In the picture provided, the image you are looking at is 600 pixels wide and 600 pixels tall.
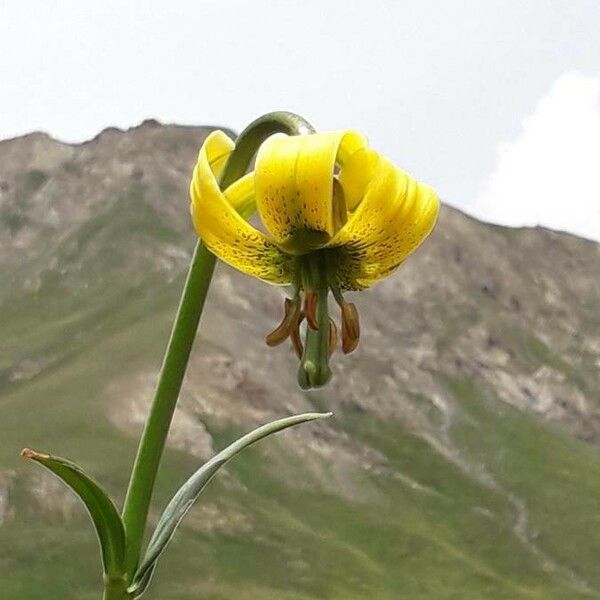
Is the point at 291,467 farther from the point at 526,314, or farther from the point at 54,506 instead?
the point at 526,314

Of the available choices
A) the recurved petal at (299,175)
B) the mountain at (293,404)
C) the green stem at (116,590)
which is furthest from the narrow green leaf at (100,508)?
the mountain at (293,404)

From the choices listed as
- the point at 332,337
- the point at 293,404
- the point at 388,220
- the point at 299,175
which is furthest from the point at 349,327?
the point at 293,404

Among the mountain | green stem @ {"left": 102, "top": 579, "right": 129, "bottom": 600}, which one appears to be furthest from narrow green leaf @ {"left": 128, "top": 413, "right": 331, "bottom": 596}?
the mountain

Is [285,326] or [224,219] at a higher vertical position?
[224,219]

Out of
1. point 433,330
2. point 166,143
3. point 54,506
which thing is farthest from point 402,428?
point 166,143

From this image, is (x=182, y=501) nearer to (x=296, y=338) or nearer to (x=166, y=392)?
(x=166, y=392)

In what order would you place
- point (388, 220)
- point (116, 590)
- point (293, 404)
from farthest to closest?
point (293, 404) → point (116, 590) → point (388, 220)
